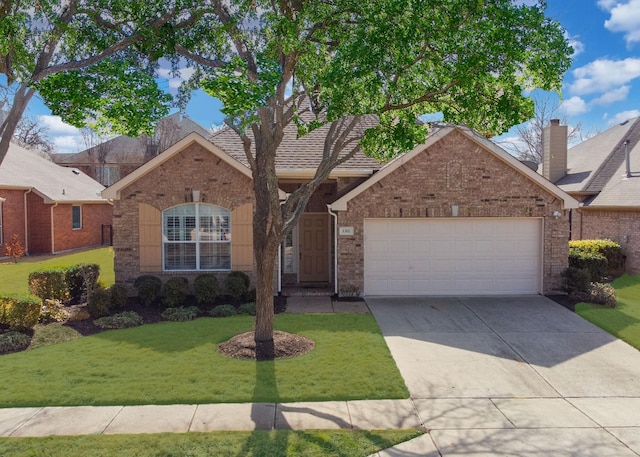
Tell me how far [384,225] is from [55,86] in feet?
29.4

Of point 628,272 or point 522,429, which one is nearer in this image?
point 522,429

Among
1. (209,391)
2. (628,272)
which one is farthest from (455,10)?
(628,272)

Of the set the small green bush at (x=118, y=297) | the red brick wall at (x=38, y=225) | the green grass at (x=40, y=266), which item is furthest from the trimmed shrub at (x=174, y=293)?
the red brick wall at (x=38, y=225)

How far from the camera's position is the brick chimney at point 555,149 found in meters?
21.8

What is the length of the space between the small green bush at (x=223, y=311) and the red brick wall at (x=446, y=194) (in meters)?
3.18

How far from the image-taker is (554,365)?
8.52m

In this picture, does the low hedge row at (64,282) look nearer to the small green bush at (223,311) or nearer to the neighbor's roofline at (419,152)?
the small green bush at (223,311)

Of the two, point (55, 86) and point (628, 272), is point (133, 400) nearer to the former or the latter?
point (55, 86)

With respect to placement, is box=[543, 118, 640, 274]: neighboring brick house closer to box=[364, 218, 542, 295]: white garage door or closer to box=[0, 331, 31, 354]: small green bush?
box=[364, 218, 542, 295]: white garage door

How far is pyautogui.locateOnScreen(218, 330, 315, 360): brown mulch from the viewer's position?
8805 mm

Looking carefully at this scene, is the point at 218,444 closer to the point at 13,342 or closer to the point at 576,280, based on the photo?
the point at 13,342

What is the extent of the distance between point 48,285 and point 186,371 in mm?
6383

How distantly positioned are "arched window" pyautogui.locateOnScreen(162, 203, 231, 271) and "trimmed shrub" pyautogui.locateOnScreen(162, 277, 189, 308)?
119 centimetres

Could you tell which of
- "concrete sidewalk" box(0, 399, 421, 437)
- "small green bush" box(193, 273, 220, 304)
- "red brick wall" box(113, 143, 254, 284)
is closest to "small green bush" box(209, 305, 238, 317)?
"small green bush" box(193, 273, 220, 304)
